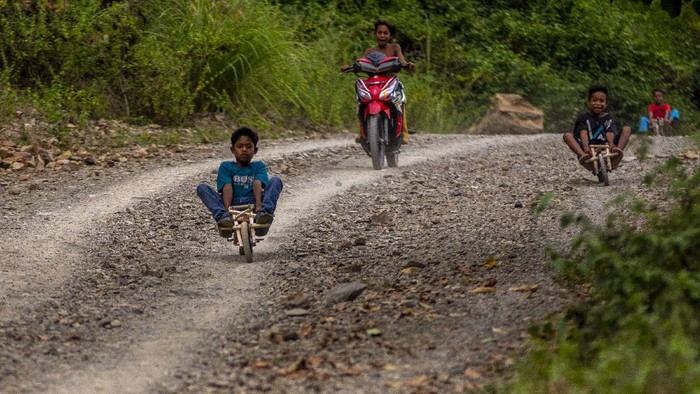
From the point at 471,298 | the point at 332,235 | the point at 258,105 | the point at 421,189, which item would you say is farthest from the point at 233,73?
the point at 471,298

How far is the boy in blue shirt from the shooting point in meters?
8.75

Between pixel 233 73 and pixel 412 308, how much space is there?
513 inches

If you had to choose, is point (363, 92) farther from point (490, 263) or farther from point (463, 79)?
point (463, 79)

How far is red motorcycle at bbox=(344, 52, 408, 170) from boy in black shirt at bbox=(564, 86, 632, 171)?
8.26 feet

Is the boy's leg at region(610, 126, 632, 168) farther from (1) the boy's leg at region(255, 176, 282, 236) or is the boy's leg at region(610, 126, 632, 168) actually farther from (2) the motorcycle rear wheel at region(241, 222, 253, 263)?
(2) the motorcycle rear wheel at region(241, 222, 253, 263)

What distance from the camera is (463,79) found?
27.2m

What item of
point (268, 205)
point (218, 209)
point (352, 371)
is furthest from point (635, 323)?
point (218, 209)

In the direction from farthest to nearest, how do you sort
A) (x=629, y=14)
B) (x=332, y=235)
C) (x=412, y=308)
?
(x=629, y=14) < (x=332, y=235) < (x=412, y=308)

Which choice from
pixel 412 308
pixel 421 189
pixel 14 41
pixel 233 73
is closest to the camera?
pixel 412 308

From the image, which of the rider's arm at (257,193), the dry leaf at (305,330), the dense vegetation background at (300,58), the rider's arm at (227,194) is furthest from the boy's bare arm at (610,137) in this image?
the dry leaf at (305,330)

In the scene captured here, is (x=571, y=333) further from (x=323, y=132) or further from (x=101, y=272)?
(x=323, y=132)

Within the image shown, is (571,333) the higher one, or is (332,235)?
(571,333)

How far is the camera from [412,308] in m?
6.87

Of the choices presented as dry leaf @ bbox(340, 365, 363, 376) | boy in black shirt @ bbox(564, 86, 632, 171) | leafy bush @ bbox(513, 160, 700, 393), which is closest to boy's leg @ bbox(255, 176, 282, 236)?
leafy bush @ bbox(513, 160, 700, 393)
